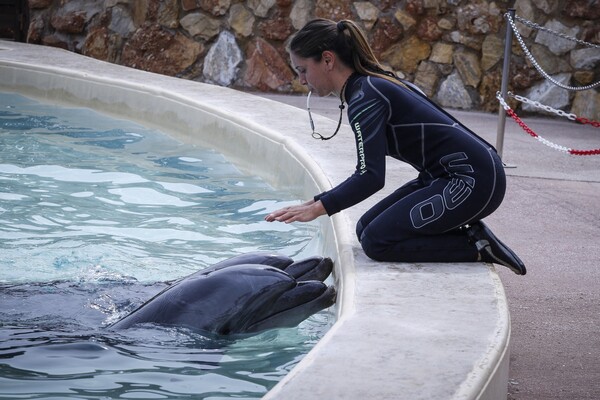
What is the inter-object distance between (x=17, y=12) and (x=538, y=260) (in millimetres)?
8709

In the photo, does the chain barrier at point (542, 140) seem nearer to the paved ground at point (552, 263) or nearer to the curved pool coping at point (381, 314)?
the paved ground at point (552, 263)

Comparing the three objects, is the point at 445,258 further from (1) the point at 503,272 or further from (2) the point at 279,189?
(2) the point at 279,189

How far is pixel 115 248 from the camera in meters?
4.84

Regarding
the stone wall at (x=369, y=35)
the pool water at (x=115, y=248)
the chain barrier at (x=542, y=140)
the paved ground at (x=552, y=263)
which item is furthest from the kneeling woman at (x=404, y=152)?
the stone wall at (x=369, y=35)

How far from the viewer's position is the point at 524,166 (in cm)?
632

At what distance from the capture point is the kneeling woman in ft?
11.4

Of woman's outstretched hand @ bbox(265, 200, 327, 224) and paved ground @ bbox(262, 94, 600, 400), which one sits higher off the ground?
woman's outstretched hand @ bbox(265, 200, 327, 224)

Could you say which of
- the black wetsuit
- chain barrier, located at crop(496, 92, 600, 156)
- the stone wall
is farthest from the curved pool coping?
the stone wall

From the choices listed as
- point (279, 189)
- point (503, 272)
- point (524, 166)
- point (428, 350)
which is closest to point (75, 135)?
point (279, 189)

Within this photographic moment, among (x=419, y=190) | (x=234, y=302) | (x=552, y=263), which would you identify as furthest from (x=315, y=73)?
(x=552, y=263)

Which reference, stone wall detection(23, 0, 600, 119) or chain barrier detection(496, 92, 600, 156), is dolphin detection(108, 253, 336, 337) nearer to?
chain barrier detection(496, 92, 600, 156)

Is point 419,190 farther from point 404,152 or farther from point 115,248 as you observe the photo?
point 115,248

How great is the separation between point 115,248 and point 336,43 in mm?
1873

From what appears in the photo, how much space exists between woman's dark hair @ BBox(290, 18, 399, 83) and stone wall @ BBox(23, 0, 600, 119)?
496 cm
